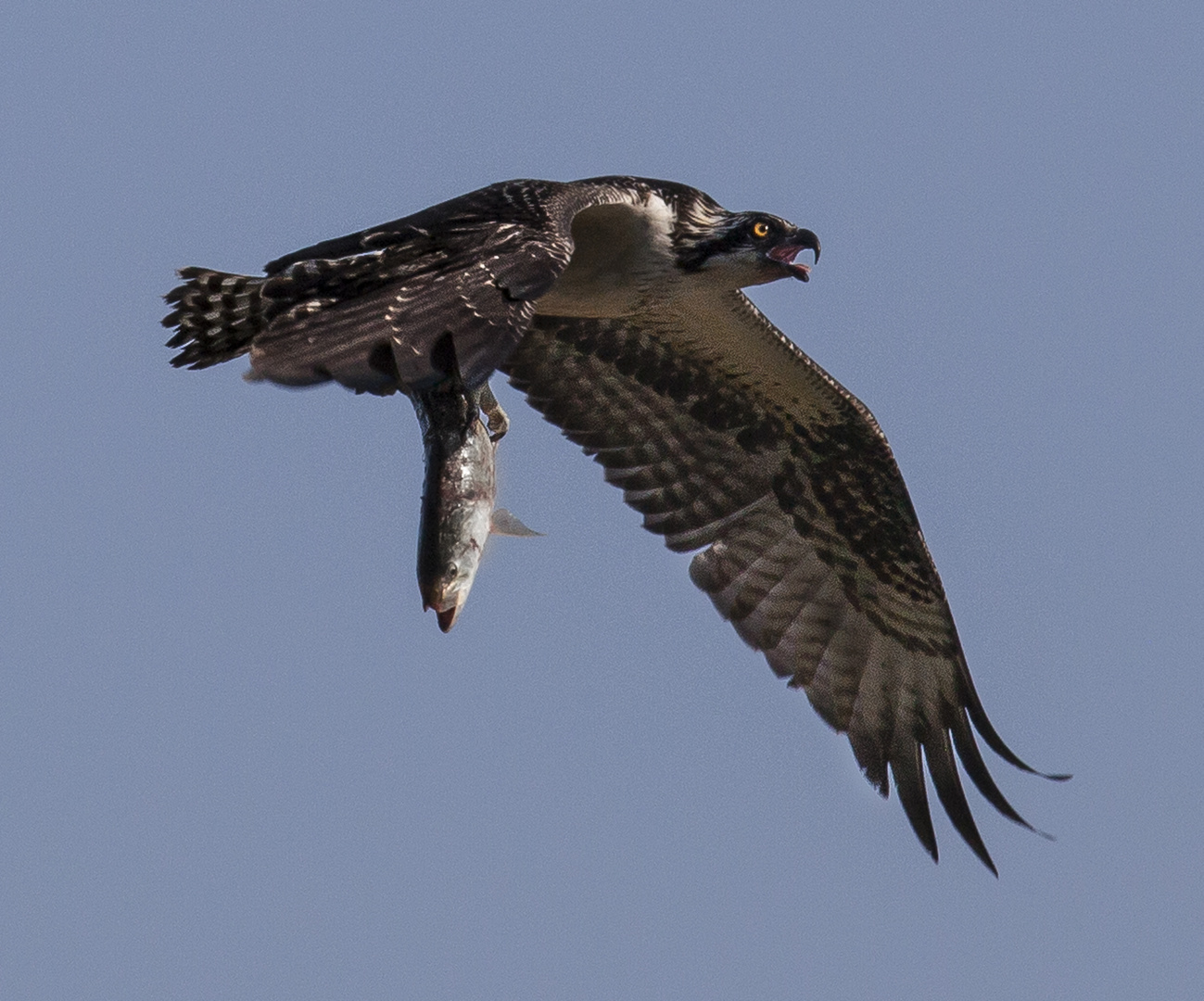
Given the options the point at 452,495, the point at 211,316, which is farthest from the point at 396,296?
the point at 211,316

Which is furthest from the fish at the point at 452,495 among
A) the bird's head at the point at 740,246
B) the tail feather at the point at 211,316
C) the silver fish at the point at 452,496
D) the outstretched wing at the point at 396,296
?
the bird's head at the point at 740,246

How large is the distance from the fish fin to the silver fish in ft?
0.07

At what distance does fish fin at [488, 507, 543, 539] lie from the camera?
7754 mm

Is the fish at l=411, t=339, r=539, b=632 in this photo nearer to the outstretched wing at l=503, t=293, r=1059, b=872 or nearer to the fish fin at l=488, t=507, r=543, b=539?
the fish fin at l=488, t=507, r=543, b=539

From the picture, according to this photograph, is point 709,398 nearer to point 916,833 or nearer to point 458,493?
point 916,833

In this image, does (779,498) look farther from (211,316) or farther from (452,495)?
(452,495)

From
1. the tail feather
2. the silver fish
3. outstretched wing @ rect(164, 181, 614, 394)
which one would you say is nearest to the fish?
the silver fish

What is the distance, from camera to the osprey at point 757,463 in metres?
10.3

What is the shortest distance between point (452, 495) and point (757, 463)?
14.2 feet

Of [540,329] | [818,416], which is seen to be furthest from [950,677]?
[540,329]

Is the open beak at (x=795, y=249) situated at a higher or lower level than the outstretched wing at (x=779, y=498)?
higher

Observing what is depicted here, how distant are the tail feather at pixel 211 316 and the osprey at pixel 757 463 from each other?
1.38 m

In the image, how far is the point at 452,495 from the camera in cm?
736

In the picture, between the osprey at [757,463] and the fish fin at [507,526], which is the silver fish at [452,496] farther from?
the osprey at [757,463]
